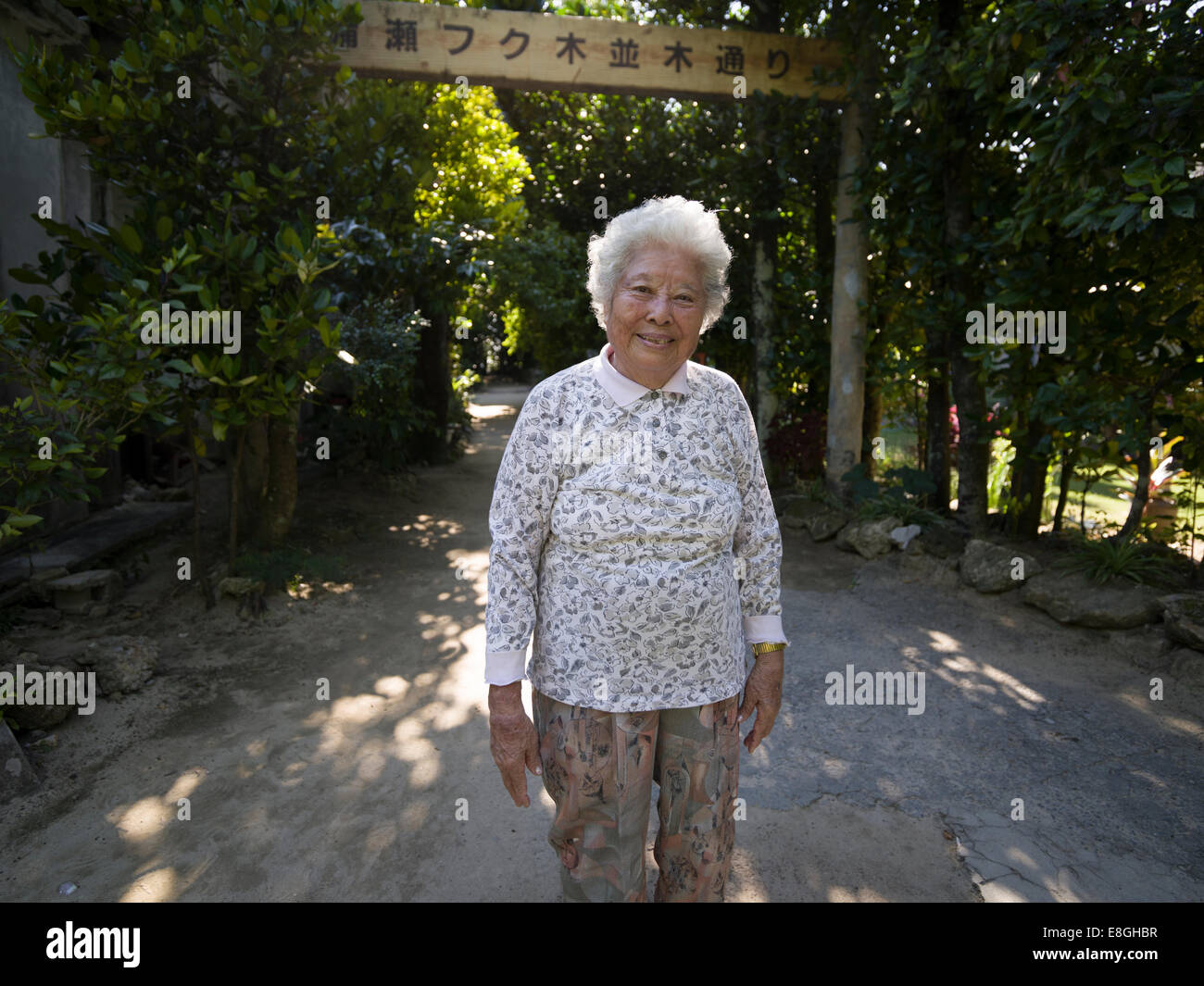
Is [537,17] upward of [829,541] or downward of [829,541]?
upward

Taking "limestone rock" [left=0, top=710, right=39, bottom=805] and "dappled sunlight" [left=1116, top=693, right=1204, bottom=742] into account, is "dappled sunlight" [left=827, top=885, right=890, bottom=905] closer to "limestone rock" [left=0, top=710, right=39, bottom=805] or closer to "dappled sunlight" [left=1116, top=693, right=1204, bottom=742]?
"dappled sunlight" [left=1116, top=693, right=1204, bottom=742]

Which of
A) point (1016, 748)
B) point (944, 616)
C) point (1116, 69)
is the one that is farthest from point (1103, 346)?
point (1016, 748)

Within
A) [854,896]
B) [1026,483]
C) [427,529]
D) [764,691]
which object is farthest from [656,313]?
[427,529]

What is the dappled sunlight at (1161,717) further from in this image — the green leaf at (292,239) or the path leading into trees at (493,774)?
the green leaf at (292,239)

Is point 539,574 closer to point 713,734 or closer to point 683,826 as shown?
point 713,734

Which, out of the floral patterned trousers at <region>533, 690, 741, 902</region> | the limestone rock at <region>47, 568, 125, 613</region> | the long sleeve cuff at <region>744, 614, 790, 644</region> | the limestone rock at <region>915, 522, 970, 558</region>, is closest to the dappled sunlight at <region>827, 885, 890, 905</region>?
the floral patterned trousers at <region>533, 690, 741, 902</region>

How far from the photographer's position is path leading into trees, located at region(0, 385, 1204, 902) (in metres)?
2.52

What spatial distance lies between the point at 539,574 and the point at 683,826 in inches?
27.5

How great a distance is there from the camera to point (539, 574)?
6.45 ft

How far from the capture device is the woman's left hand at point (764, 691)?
6.81 feet

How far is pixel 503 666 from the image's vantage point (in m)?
1.86

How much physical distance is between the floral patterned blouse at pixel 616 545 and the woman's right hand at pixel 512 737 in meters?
0.04

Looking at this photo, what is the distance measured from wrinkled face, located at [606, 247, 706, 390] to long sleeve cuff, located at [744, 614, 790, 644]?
0.68 metres
